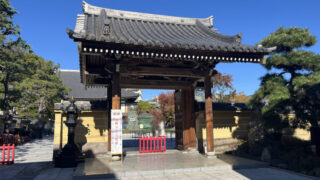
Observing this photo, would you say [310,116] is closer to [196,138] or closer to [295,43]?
[295,43]

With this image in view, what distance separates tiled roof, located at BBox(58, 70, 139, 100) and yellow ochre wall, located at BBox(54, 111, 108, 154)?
45.8 ft

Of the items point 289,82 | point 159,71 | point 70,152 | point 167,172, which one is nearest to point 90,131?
point 70,152

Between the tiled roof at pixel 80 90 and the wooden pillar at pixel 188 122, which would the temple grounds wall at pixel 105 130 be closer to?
the wooden pillar at pixel 188 122

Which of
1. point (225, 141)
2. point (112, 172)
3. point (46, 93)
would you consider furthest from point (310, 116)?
point (46, 93)

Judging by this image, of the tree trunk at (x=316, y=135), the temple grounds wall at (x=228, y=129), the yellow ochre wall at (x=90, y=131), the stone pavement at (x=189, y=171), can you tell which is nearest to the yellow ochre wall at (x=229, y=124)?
the temple grounds wall at (x=228, y=129)

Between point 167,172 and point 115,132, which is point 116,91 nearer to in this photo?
point 115,132

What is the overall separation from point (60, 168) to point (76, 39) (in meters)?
4.85

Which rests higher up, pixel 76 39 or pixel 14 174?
pixel 76 39

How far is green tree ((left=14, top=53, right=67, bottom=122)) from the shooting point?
863 inches

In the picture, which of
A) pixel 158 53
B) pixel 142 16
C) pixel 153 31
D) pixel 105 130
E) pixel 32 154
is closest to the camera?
pixel 158 53

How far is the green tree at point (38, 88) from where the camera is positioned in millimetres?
21908

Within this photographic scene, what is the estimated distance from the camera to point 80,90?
29.8m

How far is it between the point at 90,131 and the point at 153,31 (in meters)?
5.54

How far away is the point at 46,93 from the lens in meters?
22.9
